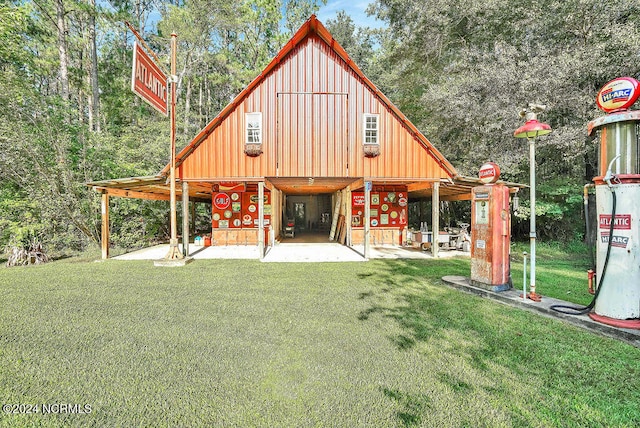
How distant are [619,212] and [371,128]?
760 centimetres

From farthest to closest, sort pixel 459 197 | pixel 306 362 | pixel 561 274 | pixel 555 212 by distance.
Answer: pixel 459 197, pixel 555 212, pixel 561 274, pixel 306 362

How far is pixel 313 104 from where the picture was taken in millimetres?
10164

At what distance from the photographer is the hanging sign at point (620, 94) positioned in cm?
371

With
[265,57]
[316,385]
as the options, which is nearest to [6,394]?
[316,385]

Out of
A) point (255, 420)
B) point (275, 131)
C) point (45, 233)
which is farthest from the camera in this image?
point (45, 233)

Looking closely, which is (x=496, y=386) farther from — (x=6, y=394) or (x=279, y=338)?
(x=6, y=394)

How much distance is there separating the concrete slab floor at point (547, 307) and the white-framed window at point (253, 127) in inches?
296

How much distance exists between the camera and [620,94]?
150 inches

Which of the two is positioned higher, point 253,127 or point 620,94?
point 253,127

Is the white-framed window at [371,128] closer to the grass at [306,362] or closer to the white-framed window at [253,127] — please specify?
the white-framed window at [253,127]

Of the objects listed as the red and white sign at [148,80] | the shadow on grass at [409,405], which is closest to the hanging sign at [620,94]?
the shadow on grass at [409,405]

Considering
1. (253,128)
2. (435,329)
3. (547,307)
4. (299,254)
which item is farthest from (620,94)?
(253,128)

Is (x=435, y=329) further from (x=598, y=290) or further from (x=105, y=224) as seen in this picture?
(x=105, y=224)

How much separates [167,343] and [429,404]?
9.77ft
